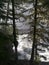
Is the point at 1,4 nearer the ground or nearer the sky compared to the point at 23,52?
nearer the sky

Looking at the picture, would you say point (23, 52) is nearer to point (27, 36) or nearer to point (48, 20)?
point (27, 36)

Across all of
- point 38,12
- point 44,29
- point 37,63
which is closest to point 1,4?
point 38,12

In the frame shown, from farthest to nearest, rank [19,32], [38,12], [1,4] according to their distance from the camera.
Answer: [19,32], [38,12], [1,4]

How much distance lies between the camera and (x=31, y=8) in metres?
10.7

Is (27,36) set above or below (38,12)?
below

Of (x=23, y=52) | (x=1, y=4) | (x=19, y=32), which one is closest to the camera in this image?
(x=1, y=4)

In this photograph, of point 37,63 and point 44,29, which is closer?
point 44,29

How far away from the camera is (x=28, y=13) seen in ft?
36.0

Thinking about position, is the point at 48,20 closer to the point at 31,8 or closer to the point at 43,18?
the point at 43,18

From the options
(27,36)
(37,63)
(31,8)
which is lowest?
(37,63)

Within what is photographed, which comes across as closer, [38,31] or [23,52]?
[38,31]

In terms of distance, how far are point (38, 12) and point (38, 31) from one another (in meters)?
1.11

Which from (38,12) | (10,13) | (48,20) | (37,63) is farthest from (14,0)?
(37,63)

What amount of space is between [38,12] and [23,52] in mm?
3964
